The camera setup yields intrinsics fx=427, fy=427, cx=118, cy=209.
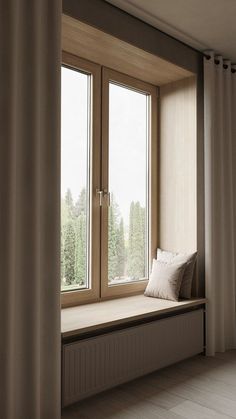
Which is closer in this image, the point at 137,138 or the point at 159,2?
the point at 159,2

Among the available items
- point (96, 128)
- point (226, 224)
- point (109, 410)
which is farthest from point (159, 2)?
point (109, 410)

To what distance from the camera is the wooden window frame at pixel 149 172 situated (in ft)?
11.0

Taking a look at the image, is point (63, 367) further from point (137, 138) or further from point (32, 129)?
point (137, 138)

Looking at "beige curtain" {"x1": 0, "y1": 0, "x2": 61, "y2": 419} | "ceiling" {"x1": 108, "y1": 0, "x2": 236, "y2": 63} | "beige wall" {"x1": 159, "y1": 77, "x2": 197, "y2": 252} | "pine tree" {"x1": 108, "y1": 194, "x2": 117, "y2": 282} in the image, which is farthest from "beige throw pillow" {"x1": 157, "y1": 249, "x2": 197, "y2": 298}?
"ceiling" {"x1": 108, "y1": 0, "x2": 236, "y2": 63}

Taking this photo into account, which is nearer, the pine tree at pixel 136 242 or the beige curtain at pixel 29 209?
the beige curtain at pixel 29 209

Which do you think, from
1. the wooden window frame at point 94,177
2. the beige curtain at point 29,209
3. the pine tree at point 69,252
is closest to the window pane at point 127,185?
the wooden window frame at point 94,177

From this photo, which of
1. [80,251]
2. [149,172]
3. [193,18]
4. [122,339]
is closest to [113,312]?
[122,339]

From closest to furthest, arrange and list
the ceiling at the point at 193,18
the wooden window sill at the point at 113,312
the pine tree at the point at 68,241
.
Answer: the wooden window sill at the point at 113,312 < the ceiling at the point at 193,18 < the pine tree at the point at 68,241

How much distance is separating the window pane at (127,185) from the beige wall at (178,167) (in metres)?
0.17

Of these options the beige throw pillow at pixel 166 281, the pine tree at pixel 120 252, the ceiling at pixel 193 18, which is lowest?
the beige throw pillow at pixel 166 281

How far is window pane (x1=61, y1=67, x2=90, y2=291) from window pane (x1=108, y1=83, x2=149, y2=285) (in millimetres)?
269

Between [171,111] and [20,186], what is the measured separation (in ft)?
6.63

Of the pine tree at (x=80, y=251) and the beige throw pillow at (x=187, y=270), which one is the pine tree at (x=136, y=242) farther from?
the pine tree at (x=80, y=251)

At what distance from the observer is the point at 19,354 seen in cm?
222
